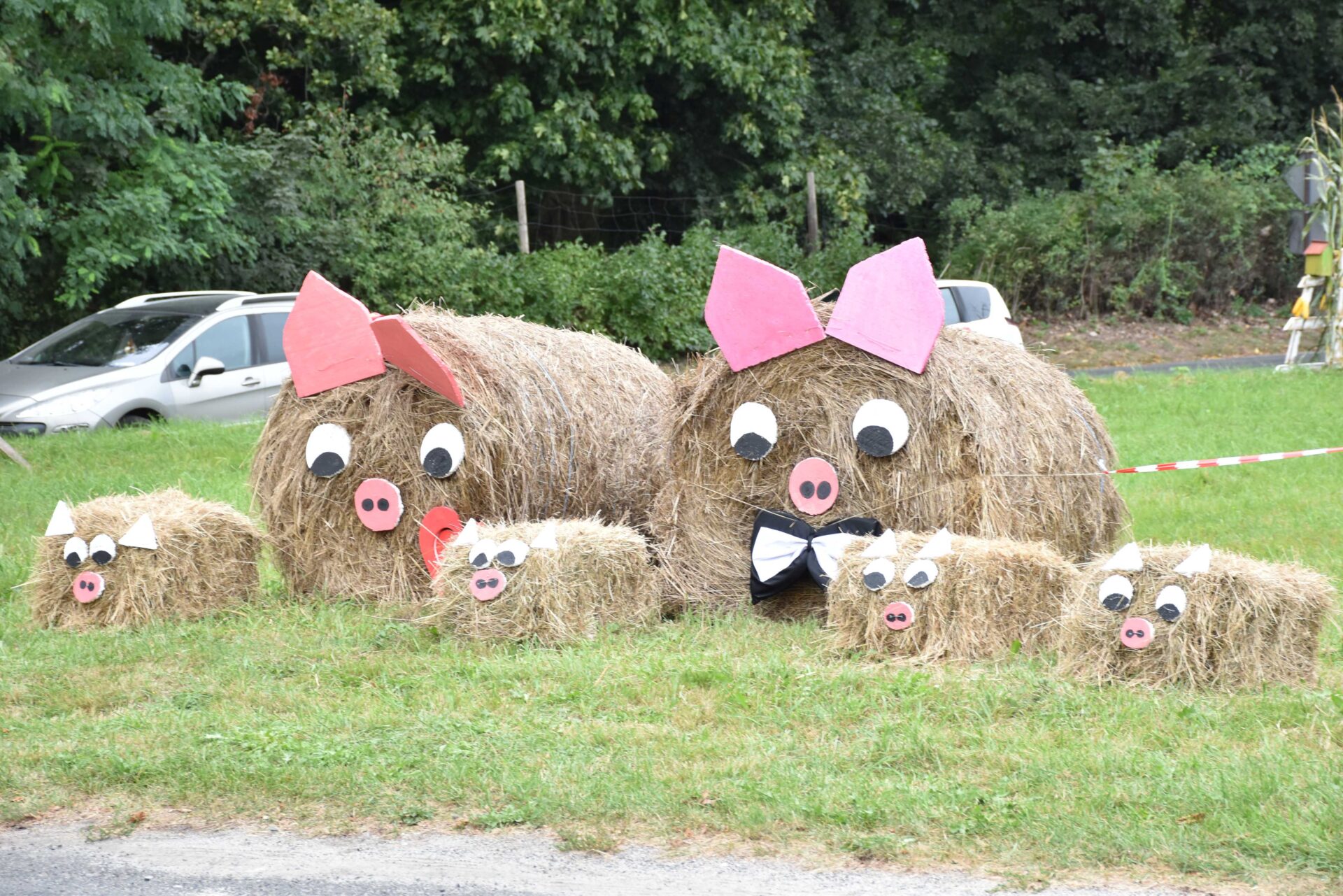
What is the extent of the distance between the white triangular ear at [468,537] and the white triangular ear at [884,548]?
75.2 inches

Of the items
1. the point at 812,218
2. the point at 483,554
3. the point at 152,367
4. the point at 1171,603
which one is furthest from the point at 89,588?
the point at 812,218

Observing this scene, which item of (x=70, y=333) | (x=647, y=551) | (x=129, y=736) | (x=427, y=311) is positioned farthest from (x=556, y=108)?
(x=129, y=736)

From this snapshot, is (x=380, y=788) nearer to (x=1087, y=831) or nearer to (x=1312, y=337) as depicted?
(x=1087, y=831)

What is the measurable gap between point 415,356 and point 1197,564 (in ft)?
13.2

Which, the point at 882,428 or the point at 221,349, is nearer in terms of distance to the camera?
the point at 882,428

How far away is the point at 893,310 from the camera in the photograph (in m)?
→ 7.63

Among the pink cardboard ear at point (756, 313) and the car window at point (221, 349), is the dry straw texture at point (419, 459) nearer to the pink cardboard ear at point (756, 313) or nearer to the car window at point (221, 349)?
the pink cardboard ear at point (756, 313)

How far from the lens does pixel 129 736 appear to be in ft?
19.4

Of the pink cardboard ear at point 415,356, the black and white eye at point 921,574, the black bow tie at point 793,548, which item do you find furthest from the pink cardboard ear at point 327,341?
the black and white eye at point 921,574

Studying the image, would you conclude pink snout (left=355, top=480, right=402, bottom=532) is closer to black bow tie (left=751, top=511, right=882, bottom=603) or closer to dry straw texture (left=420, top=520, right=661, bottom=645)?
dry straw texture (left=420, top=520, right=661, bottom=645)

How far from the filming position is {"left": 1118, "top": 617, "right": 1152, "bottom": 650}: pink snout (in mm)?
6039

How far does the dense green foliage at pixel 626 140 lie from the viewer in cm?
1684

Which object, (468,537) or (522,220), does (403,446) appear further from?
(522,220)

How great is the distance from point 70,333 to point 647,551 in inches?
402
